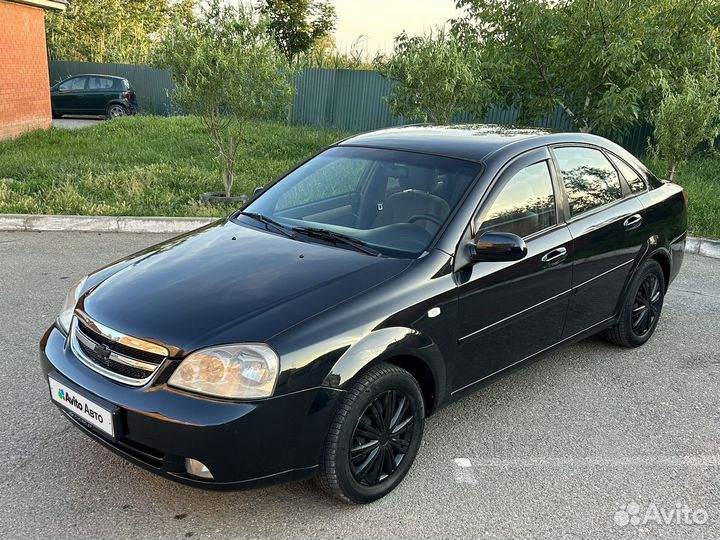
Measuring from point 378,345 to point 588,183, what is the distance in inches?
83.7

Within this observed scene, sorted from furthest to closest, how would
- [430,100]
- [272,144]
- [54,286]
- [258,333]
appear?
[272,144]
[430,100]
[54,286]
[258,333]

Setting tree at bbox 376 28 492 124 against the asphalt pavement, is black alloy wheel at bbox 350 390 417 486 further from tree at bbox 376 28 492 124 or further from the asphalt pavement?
tree at bbox 376 28 492 124

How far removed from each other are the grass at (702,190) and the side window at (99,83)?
56.5 feet

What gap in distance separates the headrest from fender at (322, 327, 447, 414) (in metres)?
0.93

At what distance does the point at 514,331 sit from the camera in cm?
357

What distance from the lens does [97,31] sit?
1359 inches

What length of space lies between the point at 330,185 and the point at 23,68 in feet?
46.6

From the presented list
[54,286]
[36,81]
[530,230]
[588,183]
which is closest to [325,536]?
[530,230]

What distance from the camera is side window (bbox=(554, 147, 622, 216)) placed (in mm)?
4004

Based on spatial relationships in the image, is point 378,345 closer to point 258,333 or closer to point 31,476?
point 258,333

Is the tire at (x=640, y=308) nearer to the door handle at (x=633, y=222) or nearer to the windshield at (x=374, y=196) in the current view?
the door handle at (x=633, y=222)

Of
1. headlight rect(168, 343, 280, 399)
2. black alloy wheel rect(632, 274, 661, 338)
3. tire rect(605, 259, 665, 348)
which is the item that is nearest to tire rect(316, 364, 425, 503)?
headlight rect(168, 343, 280, 399)

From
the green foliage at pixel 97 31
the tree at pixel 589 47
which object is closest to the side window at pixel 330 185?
the tree at pixel 589 47

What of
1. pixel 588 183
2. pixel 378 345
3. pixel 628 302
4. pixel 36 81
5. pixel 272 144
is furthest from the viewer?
pixel 36 81
